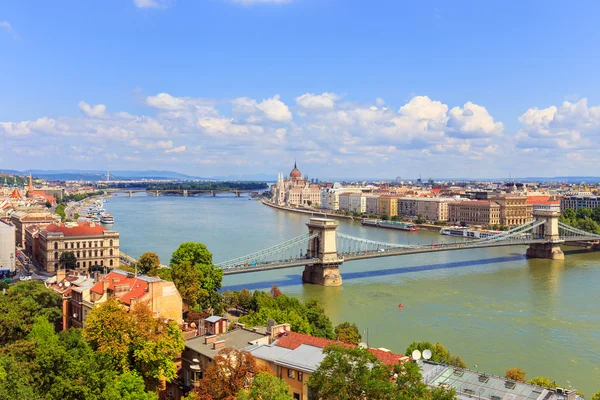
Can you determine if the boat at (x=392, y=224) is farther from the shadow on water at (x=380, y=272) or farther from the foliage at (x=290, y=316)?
the foliage at (x=290, y=316)

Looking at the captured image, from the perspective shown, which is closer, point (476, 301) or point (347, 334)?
point (347, 334)

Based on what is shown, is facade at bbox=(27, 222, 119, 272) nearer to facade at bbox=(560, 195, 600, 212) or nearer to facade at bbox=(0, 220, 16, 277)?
facade at bbox=(0, 220, 16, 277)

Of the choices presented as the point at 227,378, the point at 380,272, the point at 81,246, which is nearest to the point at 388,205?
the point at 380,272

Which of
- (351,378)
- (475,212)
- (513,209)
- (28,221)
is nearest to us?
(351,378)

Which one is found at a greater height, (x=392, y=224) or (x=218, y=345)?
(x=218, y=345)

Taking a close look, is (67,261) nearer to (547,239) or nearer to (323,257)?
(323,257)

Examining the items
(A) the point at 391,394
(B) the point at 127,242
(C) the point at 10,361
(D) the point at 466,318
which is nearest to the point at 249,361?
(A) the point at 391,394
